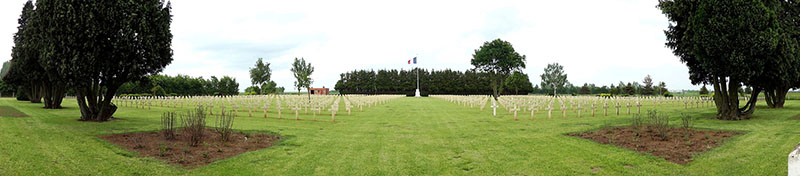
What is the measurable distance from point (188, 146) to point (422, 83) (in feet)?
334

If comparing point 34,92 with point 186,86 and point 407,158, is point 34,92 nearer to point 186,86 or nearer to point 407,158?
point 407,158

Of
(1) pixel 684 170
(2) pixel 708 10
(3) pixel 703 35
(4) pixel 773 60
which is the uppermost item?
(2) pixel 708 10

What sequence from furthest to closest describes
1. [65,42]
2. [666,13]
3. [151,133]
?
1. [666,13]
2. [65,42]
3. [151,133]

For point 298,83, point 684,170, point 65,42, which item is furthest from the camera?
point 298,83

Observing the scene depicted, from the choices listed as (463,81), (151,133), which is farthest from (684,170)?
(463,81)

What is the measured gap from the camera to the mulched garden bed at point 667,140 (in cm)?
905

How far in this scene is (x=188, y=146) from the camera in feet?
32.4

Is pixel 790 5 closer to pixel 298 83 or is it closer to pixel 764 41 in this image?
pixel 764 41

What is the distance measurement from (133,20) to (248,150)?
8838 millimetres

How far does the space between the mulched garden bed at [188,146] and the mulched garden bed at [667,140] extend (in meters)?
9.22

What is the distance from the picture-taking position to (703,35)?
15766mm

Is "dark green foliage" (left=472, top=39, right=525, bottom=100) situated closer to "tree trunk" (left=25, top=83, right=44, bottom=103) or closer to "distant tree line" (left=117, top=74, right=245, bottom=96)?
"distant tree line" (left=117, top=74, right=245, bottom=96)

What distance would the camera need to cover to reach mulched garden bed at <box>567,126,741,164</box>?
9.05 meters

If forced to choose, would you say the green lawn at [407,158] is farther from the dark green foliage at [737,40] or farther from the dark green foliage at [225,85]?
the dark green foliage at [225,85]
